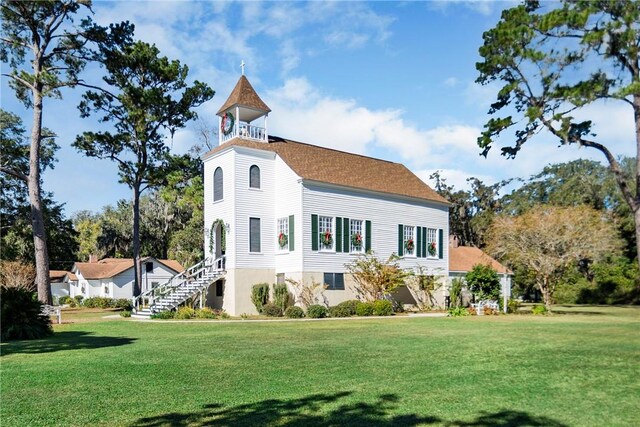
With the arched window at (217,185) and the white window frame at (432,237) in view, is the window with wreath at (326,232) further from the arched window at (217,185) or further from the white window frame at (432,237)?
the white window frame at (432,237)

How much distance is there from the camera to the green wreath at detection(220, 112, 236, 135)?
28.0 m

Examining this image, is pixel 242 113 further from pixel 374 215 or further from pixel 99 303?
pixel 99 303

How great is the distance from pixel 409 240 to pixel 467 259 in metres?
8.77

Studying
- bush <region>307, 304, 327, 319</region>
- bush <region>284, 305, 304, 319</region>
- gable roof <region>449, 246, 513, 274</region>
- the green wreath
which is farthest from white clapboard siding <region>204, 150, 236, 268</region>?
gable roof <region>449, 246, 513, 274</region>

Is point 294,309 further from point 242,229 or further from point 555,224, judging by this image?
point 555,224

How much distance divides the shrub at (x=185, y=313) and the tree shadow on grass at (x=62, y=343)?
25.5 ft

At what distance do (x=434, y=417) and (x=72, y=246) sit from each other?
144ft

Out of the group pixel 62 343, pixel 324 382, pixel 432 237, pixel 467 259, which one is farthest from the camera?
pixel 467 259

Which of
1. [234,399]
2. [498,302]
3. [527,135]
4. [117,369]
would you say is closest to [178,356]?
[117,369]

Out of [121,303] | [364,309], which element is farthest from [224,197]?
[121,303]

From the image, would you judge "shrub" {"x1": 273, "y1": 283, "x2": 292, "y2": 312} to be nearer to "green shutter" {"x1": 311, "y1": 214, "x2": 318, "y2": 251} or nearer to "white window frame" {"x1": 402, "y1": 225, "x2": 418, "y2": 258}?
"green shutter" {"x1": 311, "y1": 214, "x2": 318, "y2": 251}

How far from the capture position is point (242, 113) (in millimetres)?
28453

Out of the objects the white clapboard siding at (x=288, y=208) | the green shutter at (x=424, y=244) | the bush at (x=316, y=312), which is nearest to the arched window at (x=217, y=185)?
the white clapboard siding at (x=288, y=208)

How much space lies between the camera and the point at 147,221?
174 feet
